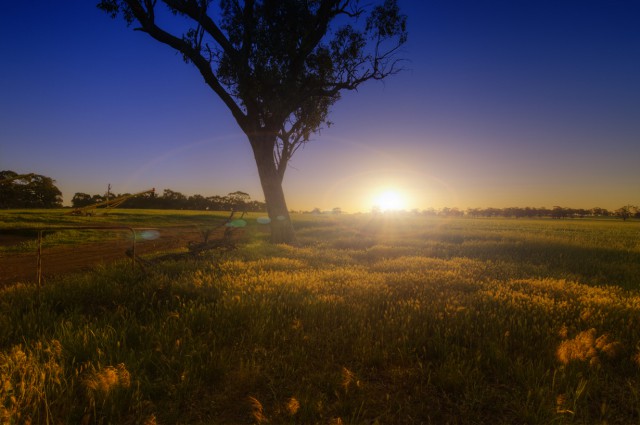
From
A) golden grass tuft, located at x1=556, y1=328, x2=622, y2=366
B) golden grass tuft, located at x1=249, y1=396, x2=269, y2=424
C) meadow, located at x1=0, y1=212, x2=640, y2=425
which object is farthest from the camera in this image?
golden grass tuft, located at x1=556, y1=328, x2=622, y2=366

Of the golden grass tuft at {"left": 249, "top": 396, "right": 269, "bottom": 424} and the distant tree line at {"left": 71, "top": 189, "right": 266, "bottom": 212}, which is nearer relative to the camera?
the golden grass tuft at {"left": 249, "top": 396, "right": 269, "bottom": 424}

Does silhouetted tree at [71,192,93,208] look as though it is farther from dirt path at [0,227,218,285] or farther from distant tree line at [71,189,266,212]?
dirt path at [0,227,218,285]

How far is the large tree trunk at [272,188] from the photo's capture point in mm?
16562

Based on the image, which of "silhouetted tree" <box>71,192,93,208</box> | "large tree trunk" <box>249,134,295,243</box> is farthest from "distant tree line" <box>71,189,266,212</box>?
"large tree trunk" <box>249,134,295,243</box>

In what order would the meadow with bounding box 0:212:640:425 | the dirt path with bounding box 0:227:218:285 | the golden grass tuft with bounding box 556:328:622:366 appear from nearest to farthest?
the meadow with bounding box 0:212:640:425, the golden grass tuft with bounding box 556:328:622:366, the dirt path with bounding box 0:227:218:285

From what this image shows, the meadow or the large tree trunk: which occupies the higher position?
the large tree trunk

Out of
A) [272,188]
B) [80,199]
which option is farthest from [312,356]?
[80,199]

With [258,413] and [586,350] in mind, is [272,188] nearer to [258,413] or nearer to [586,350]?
[586,350]

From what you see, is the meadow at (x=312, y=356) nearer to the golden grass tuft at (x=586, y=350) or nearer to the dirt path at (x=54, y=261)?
the golden grass tuft at (x=586, y=350)

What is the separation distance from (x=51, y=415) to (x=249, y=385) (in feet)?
5.58

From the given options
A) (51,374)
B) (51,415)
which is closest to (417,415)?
(51,415)

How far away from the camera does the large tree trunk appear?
16562 millimetres

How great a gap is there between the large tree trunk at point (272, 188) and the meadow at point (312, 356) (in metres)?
10.3

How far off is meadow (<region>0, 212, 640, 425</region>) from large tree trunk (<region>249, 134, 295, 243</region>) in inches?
404
